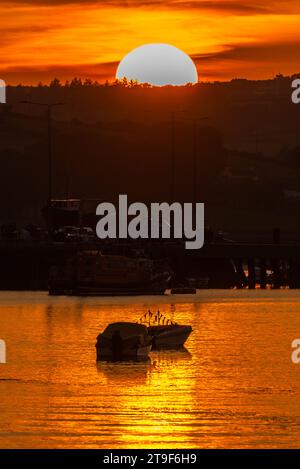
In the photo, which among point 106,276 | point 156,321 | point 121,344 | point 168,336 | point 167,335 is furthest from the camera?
point 106,276

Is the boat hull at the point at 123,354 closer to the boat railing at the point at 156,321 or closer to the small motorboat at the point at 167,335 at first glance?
the small motorboat at the point at 167,335

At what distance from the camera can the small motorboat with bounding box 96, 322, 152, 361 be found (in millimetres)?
106438

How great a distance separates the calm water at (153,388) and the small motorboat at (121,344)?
108 centimetres

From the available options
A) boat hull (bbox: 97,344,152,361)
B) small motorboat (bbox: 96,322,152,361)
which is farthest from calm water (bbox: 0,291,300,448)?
small motorboat (bbox: 96,322,152,361)

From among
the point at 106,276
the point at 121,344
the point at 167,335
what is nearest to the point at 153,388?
the point at 121,344

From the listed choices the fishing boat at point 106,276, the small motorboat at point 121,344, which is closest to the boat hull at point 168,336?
the small motorboat at point 121,344

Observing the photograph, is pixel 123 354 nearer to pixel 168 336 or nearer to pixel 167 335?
pixel 167 335

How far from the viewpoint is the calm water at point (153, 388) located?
77.8 meters

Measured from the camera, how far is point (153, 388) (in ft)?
311

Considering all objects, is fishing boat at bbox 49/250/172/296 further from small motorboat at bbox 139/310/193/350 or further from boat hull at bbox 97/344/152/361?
boat hull at bbox 97/344/152/361

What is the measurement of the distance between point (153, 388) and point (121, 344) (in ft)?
41.1

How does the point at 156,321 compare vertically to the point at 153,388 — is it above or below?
above

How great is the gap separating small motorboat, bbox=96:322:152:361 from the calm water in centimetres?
108

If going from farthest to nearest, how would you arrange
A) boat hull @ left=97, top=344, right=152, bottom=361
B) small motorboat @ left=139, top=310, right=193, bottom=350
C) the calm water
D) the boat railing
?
the boat railing
small motorboat @ left=139, top=310, right=193, bottom=350
boat hull @ left=97, top=344, right=152, bottom=361
the calm water
